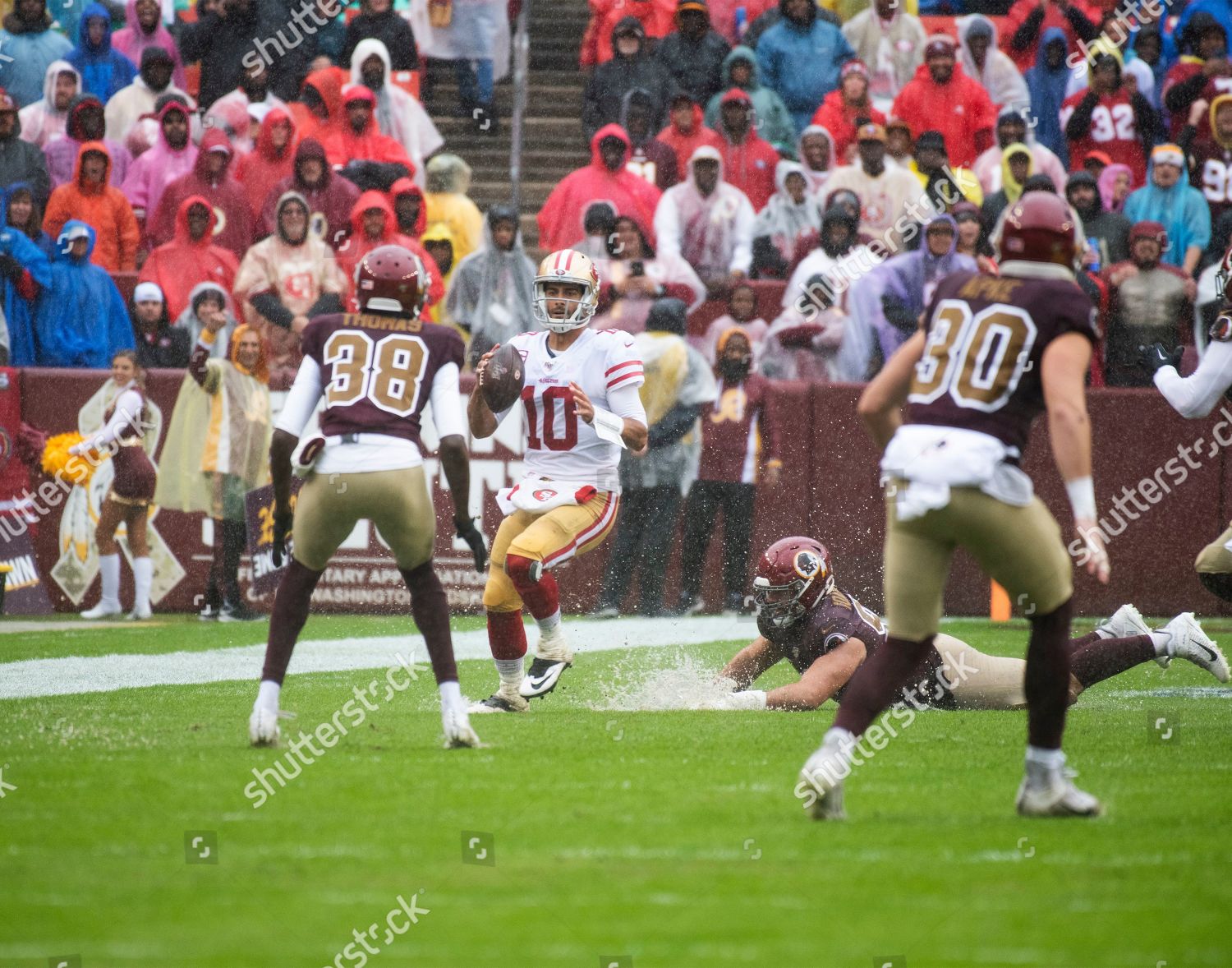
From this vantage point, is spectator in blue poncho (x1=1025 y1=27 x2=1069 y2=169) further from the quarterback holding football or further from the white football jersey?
the white football jersey

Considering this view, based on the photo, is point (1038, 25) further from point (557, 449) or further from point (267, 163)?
point (557, 449)

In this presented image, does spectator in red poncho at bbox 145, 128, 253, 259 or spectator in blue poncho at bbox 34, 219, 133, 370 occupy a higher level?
spectator in red poncho at bbox 145, 128, 253, 259

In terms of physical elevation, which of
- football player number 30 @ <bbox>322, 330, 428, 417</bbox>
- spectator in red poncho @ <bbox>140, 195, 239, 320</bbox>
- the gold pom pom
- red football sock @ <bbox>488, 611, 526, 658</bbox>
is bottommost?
the gold pom pom

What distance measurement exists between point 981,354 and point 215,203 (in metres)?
10.7

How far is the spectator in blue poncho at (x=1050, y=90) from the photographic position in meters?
16.5

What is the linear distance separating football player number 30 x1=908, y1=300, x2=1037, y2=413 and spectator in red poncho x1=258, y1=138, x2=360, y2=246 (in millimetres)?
9677

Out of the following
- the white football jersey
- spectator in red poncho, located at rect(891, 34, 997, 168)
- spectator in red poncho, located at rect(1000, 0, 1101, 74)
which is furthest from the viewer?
spectator in red poncho, located at rect(1000, 0, 1101, 74)

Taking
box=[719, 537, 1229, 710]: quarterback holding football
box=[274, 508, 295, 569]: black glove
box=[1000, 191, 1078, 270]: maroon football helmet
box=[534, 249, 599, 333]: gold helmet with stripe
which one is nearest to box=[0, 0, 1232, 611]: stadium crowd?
box=[534, 249, 599, 333]: gold helmet with stripe

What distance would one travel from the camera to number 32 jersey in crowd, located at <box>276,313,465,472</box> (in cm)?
665

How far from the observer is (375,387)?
6.71 metres

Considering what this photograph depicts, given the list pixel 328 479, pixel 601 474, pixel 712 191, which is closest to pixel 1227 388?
pixel 601 474

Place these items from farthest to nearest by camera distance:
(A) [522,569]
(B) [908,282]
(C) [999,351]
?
1. (B) [908,282]
2. (A) [522,569]
3. (C) [999,351]

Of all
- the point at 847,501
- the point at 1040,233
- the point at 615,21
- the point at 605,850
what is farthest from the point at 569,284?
the point at 615,21

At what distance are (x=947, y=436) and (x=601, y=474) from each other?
11.0ft
